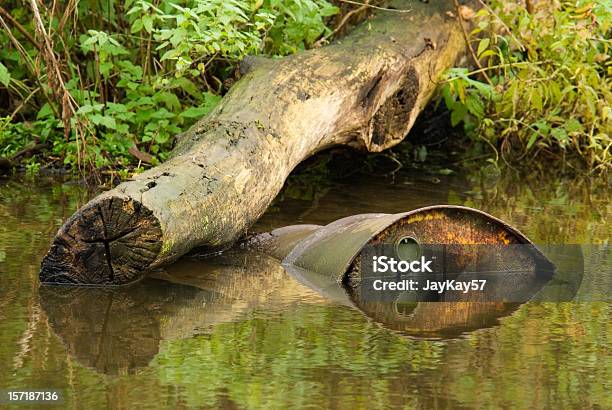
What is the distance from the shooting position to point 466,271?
4785 mm

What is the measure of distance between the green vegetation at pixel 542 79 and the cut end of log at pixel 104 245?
9.26 feet

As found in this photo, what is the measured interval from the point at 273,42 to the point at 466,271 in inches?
94.6

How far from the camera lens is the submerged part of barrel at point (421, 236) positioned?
4574mm

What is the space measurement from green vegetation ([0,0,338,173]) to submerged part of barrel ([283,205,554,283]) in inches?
62.1

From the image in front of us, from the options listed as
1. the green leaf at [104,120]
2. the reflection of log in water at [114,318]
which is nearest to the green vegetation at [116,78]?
the green leaf at [104,120]

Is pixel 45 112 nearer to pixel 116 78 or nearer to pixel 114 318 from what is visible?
pixel 116 78

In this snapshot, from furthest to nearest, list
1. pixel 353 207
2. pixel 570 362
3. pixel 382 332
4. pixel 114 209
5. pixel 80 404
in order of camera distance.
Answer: pixel 353 207, pixel 114 209, pixel 382 332, pixel 570 362, pixel 80 404

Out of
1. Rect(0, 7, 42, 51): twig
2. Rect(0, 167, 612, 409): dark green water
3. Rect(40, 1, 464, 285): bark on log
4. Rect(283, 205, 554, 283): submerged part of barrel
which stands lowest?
Rect(0, 167, 612, 409): dark green water

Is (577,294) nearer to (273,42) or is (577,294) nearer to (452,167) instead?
(273,42)

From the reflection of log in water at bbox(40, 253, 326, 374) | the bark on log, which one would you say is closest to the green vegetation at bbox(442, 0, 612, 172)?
the bark on log

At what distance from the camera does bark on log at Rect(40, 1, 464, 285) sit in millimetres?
4359

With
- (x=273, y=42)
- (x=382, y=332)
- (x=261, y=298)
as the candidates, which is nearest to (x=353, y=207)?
(x=273, y=42)

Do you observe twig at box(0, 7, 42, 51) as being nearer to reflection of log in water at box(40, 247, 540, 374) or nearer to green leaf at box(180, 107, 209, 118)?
green leaf at box(180, 107, 209, 118)

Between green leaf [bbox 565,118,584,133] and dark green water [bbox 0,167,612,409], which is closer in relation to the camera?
dark green water [bbox 0,167,612,409]
